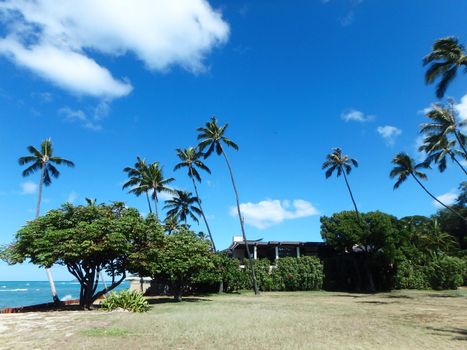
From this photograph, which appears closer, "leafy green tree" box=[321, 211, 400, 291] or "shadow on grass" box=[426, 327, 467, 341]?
"shadow on grass" box=[426, 327, 467, 341]

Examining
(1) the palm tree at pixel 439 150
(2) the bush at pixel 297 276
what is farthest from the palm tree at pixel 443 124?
(2) the bush at pixel 297 276

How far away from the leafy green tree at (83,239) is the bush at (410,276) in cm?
2735

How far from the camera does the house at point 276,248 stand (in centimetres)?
3881

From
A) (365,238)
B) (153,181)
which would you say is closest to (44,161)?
(153,181)

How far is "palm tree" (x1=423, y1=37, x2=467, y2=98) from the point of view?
2316cm

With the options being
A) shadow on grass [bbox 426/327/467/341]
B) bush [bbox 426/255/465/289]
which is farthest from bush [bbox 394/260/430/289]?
shadow on grass [bbox 426/327/467/341]

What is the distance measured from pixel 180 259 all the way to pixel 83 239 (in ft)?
22.9

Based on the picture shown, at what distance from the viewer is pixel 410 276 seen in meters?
37.3

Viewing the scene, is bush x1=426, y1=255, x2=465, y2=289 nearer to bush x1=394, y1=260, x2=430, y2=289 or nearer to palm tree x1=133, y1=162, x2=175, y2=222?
bush x1=394, y1=260, x2=430, y2=289

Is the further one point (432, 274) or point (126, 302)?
point (432, 274)

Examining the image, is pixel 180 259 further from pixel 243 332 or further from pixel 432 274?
pixel 432 274

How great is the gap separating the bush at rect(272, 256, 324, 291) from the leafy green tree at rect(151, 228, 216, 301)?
1258cm

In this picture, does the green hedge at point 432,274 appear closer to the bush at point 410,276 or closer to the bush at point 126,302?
the bush at point 410,276

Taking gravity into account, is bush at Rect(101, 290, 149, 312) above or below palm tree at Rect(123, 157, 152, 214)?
below
